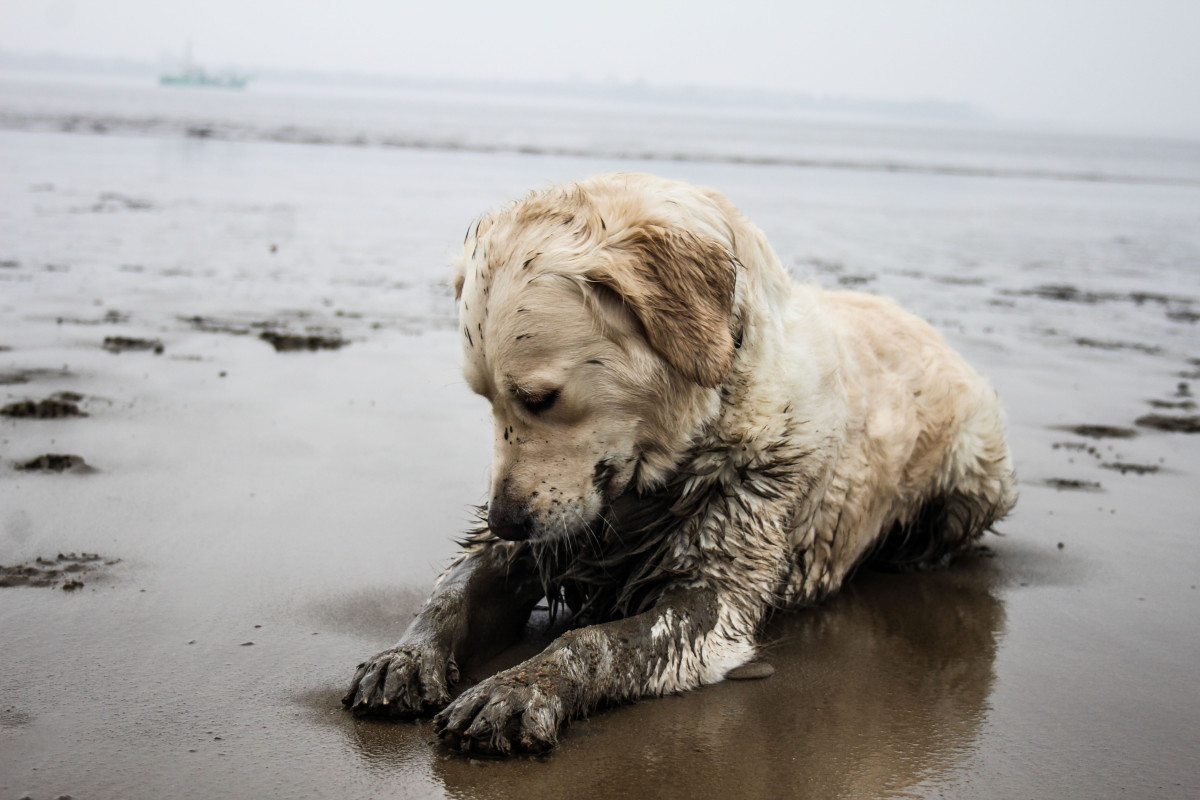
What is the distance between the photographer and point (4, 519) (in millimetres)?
4551

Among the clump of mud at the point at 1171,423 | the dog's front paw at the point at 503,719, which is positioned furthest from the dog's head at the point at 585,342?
the clump of mud at the point at 1171,423

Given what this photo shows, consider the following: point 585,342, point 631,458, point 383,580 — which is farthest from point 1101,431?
point 383,580

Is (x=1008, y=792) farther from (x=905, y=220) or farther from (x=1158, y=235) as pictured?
(x=1158, y=235)

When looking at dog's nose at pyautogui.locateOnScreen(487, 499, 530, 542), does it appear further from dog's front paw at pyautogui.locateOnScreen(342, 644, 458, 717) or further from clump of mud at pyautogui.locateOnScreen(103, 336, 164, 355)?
clump of mud at pyautogui.locateOnScreen(103, 336, 164, 355)

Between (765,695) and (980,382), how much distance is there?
7.81ft

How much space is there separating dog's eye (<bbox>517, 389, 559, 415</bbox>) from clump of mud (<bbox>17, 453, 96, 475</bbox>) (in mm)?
2897

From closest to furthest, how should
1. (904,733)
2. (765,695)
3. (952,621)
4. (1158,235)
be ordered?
1. (904,733)
2. (765,695)
3. (952,621)
4. (1158,235)

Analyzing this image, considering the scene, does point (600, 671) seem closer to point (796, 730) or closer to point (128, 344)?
point (796, 730)

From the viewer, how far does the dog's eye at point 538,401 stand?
3.49 metres

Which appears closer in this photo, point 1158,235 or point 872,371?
point 872,371

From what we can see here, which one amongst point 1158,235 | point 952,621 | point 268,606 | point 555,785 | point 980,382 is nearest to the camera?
point 555,785

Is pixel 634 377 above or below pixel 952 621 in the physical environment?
above

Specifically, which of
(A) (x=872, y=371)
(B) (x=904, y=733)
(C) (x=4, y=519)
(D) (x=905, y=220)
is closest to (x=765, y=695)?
(B) (x=904, y=733)

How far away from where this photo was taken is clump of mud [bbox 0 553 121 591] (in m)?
3.98
